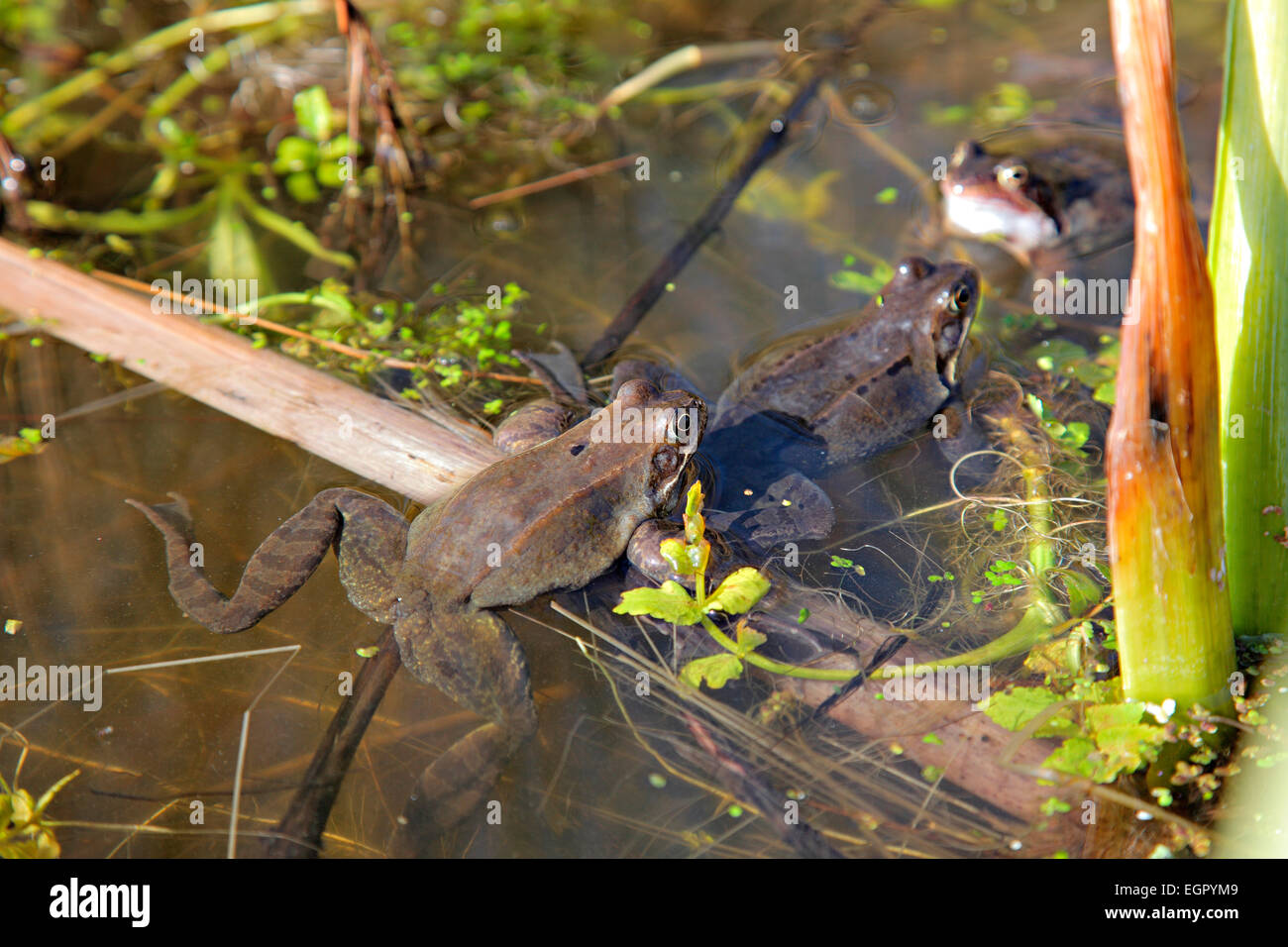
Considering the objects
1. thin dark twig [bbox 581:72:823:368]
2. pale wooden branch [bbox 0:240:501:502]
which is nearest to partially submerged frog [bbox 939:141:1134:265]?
thin dark twig [bbox 581:72:823:368]

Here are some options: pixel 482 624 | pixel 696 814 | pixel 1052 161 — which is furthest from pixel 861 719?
pixel 1052 161

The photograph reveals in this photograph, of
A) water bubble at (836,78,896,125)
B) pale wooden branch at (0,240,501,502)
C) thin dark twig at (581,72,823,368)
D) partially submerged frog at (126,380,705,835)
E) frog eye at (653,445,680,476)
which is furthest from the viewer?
water bubble at (836,78,896,125)

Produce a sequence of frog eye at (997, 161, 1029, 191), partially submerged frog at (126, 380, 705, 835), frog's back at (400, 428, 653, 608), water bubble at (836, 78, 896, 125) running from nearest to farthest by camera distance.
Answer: partially submerged frog at (126, 380, 705, 835)
frog's back at (400, 428, 653, 608)
frog eye at (997, 161, 1029, 191)
water bubble at (836, 78, 896, 125)

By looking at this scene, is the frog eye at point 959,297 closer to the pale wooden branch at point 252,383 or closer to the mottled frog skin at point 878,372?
the mottled frog skin at point 878,372

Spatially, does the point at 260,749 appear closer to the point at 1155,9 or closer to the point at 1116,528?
the point at 1116,528

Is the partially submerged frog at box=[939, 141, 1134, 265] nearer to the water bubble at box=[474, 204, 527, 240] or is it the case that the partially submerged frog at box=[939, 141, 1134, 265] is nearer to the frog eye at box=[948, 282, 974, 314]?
the frog eye at box=[948, 282, 974, 314]

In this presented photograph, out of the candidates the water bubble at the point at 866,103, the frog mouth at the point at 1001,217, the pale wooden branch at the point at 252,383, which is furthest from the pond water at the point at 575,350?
the frog mouth at the point at 1001,217
